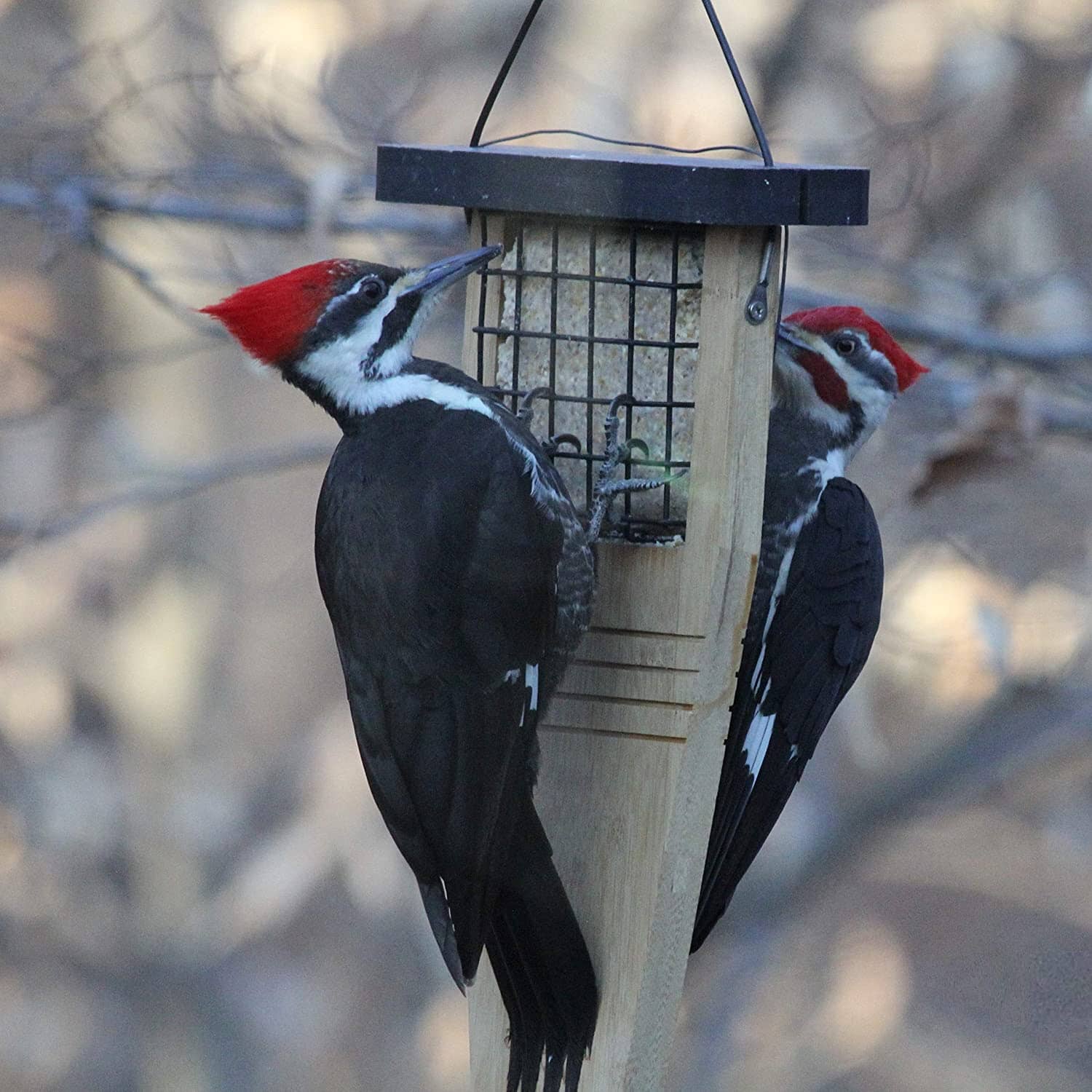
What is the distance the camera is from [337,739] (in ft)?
21.0

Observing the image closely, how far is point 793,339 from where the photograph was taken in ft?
8.23

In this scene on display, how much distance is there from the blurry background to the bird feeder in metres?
1.19

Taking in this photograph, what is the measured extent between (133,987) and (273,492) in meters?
2.06

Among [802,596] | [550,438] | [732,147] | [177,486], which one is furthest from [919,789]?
[732,147]

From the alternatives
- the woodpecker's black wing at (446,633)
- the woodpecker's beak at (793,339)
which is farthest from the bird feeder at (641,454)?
the woodpecker's beak at (793,339)

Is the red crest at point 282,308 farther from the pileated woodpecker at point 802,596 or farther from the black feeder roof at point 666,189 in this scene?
the pileated woodpecker at point 802,596

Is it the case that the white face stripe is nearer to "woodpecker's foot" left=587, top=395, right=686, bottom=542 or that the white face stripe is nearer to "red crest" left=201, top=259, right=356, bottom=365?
"woodpecker's foot" left=587, top=395, right=686, bottom=542

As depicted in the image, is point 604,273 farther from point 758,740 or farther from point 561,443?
point 758,740

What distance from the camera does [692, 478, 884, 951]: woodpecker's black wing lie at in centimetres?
242

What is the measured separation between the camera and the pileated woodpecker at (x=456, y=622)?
2.16m

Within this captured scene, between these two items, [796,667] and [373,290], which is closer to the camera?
[373,290]

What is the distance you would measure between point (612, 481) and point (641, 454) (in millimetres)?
65

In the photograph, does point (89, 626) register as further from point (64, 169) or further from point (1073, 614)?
point (1073, 614)

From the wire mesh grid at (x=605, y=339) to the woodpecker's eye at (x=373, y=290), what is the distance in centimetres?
19
